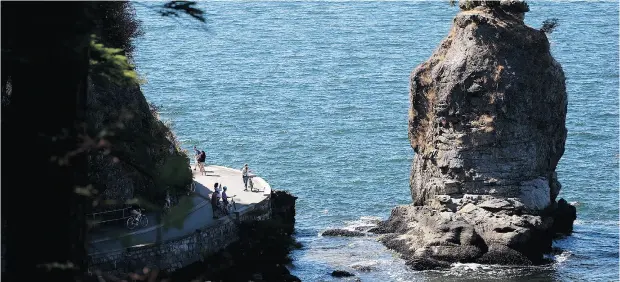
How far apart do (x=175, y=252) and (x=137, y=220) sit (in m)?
1.53

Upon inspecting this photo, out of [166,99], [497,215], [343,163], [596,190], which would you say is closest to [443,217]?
[497,215]

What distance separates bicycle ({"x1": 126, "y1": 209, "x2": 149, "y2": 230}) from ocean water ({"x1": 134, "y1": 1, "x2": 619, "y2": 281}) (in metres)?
8.10

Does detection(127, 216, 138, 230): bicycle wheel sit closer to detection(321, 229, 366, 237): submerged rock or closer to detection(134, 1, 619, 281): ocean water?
detection(134, 1, 619, 281): ocean water

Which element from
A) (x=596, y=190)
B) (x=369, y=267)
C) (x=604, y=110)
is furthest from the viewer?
(x=604, y=110)

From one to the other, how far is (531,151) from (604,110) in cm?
3465

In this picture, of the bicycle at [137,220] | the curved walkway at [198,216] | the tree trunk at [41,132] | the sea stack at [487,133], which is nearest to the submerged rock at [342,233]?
the sea stack at [487,133]

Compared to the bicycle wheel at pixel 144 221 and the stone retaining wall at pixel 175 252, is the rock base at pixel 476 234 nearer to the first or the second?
the stone retaining wall at pixel 175 252

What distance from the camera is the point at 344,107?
295 ft

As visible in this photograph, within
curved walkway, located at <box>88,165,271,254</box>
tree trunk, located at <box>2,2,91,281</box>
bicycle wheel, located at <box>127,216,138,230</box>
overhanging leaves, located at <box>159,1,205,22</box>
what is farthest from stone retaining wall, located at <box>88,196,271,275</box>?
tree trunk, located at <box>2,2,91,281</box>

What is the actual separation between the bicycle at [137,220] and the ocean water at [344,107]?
319 inches

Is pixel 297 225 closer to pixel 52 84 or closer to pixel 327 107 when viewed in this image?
pixel 327 107

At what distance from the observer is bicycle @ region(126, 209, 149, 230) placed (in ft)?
137

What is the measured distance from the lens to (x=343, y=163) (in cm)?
7425

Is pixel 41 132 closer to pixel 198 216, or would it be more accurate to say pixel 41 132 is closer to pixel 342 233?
pixel 198 216
